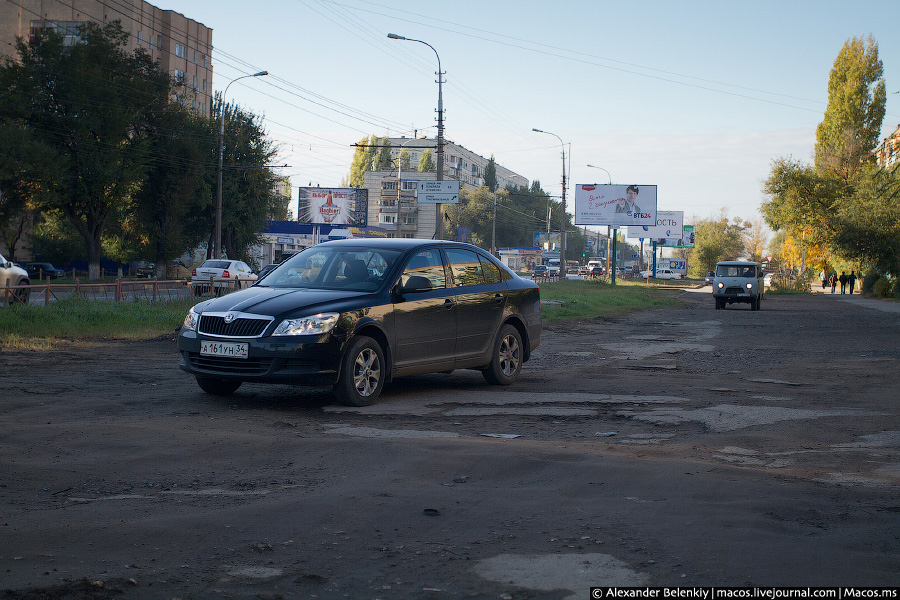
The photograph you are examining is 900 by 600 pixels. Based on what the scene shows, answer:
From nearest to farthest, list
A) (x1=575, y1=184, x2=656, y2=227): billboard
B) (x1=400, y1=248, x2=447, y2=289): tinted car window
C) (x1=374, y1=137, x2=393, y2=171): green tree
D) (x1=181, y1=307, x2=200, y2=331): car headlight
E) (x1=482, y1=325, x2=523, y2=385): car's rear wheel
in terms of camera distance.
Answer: (x1=181, y1=307, x2=200, y2=331): car headlight < (x1=400, y1=248, x2=447, y2=289): tinted car window < (x1=482, y1=325, x2=523, y2=385): car's rear wheel < (x1=575, y1=184, x2=656, y2=227): billboard < (x1=374, y1=137, x2=393, y2=171): green tree

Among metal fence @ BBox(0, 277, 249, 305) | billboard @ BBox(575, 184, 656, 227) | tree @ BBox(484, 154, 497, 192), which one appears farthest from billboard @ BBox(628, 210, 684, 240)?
metal fence @ BBox(0, 277, 249, 305)

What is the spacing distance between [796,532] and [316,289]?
18.4 ft

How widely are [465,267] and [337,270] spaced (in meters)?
1.56

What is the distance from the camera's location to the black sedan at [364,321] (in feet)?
25.2

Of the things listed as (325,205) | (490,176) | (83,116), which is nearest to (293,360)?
(83,116)

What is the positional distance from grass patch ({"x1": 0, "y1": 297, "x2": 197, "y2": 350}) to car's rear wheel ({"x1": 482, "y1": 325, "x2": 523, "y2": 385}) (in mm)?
7238

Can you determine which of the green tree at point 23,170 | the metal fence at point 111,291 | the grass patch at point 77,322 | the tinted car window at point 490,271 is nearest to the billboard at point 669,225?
the green tree at point 23,170

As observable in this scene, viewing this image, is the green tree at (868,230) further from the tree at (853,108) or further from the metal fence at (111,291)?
the metal fence at (111,291)

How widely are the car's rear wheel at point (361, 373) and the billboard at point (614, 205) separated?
4972cm

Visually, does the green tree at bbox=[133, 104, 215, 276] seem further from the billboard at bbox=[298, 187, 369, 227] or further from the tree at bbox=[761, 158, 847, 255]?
the tree at bbox=[761, 158, 847, 255]

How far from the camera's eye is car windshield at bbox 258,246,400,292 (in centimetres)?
859

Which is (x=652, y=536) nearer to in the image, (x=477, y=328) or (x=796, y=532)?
(x=796, y=532)

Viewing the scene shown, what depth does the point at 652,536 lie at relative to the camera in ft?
Result: 12.8

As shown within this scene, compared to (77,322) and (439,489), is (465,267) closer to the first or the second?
(439,489)
